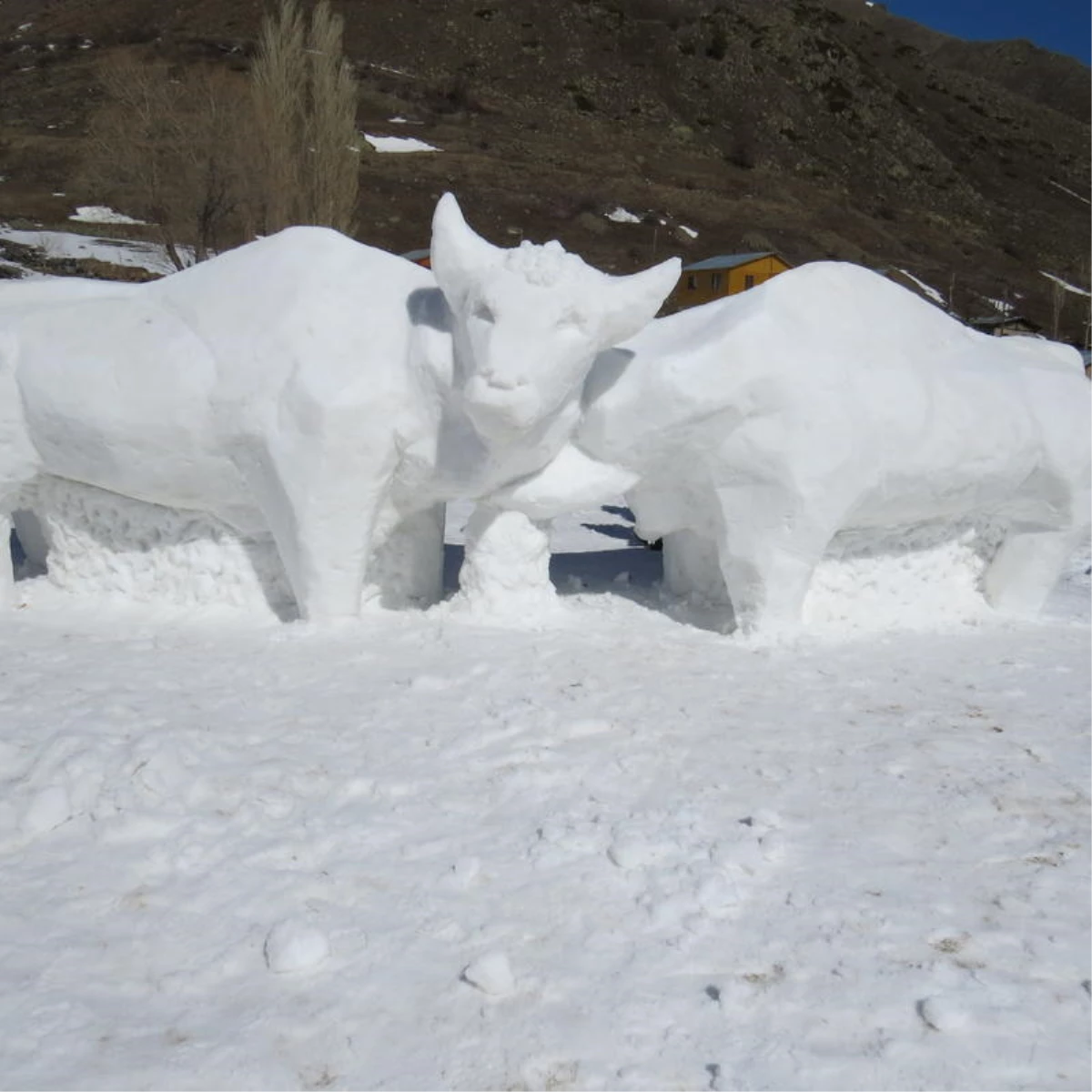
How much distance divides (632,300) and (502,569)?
55.8 inches

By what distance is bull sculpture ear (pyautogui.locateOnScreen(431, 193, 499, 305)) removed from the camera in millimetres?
4336

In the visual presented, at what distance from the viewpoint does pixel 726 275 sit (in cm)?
2422

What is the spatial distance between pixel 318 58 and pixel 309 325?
15.1 m

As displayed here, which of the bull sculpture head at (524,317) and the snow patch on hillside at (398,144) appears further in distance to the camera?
the snow patch on hillside at (398,144)

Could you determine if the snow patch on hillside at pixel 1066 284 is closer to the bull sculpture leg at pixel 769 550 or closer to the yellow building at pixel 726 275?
the yellow building at pixel 726 275

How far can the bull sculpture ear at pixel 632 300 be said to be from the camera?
4.35m

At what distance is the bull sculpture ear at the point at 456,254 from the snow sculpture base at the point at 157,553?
158cm

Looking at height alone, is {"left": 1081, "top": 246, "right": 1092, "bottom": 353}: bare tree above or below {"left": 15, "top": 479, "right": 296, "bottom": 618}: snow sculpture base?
above

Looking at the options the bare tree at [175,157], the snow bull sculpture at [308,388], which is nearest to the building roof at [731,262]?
the bare tree at [175,157]

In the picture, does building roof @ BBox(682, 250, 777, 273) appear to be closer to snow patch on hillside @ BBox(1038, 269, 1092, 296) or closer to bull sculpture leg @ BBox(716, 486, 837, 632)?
bull sculpture leg @ BBox(716, 486, 837, 632)

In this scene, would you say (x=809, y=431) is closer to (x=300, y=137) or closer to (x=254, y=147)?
(x=254, y=147)

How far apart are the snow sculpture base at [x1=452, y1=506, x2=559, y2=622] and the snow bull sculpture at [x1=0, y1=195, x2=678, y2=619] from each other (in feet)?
0.83

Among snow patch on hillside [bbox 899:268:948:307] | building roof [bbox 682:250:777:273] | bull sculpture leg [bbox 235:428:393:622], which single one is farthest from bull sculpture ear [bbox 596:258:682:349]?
snow patch on hillside [bbox 899:268:948:307]

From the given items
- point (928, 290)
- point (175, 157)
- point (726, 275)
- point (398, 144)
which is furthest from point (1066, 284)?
point (175, 157)
